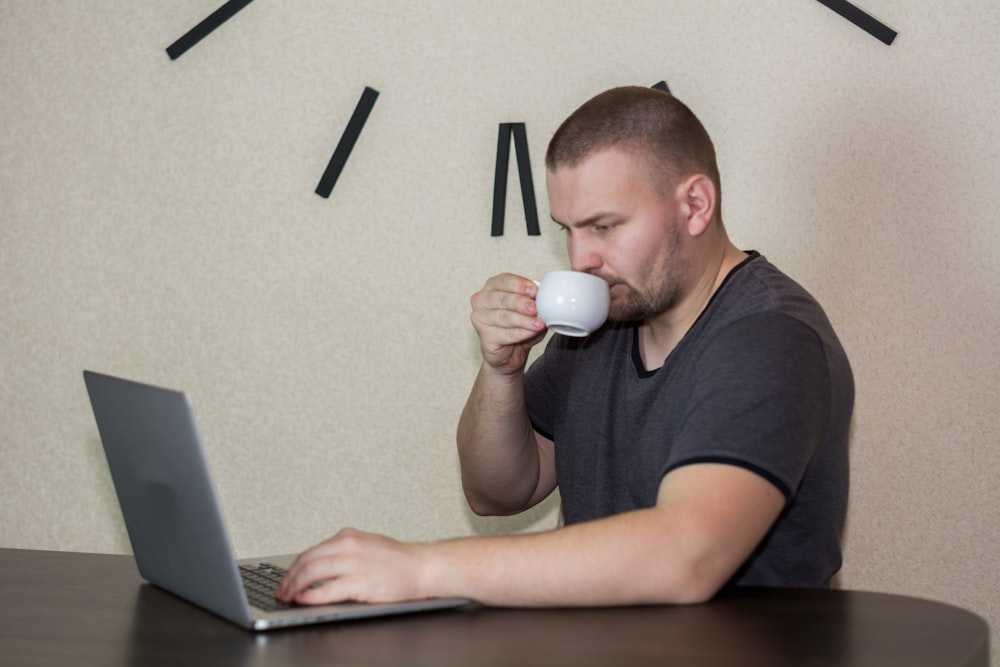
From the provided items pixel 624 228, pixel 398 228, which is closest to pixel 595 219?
pixel 624 228

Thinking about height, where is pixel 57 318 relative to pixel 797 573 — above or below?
above

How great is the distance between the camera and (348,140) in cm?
209

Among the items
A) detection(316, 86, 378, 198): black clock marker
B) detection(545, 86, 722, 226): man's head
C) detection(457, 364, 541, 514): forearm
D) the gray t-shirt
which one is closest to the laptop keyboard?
the gray t-shirt

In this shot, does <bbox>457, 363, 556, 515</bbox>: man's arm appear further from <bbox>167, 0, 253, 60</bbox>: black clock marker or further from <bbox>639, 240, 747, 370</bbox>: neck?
<bbox>167, 0, 253, 60</bbox>: black clock marker

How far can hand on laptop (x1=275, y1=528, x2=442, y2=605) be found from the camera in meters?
1.00

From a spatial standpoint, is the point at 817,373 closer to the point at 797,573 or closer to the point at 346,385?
the point at 797,573

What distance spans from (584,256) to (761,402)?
419 millimetres

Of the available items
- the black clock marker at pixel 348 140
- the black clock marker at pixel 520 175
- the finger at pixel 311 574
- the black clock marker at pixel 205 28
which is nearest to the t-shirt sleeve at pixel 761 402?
the finger at pixel 311 574

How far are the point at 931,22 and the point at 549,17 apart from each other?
67 cm

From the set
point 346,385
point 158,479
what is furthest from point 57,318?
point 158,479

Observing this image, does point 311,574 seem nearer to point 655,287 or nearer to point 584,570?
point 584,570

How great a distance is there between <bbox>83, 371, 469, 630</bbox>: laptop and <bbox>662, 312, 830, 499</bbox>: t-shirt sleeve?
318 millimetres

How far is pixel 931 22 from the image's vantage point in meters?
1.81

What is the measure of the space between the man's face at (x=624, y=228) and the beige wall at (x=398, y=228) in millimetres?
468
